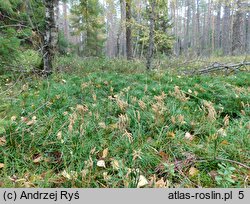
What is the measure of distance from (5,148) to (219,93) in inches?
146

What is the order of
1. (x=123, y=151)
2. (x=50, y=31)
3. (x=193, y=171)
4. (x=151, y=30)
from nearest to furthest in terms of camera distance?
(x=193, y=171) < (x=123, y=151) < (x=50, y=31) < (x=151, y=30)

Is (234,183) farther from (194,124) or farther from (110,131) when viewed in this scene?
(110,131)

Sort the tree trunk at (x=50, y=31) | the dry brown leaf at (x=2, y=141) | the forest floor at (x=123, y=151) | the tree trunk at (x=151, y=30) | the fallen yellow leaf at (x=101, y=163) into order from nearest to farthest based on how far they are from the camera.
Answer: the forest floor at (x=123, y=151) → the fallen yellow leaf at (x=101, y=163) → the dry brown leaf at (x=2, y=141) → the tree trunk at (x=50, y=31) → the tree trunk at (x=151, y=30)

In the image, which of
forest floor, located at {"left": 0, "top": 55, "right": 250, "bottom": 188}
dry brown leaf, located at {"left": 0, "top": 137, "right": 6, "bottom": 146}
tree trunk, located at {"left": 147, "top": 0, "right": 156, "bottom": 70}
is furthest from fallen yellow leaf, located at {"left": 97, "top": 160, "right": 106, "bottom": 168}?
tree trunk, located at {"left": 147, "top": 0, "right": 156, "bottom": 70}

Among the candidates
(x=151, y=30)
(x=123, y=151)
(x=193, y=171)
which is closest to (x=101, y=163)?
(x=123, y=151)

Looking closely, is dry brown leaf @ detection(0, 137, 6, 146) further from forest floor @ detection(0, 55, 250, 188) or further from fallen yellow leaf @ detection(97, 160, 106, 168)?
fallen yellow leaf @ detection(97, 160, 106, 168)

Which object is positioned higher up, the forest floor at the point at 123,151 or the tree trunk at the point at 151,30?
the tree trunk at the point at 151,30

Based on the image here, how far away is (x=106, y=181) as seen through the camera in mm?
1985

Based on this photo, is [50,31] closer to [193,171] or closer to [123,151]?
[123,151]

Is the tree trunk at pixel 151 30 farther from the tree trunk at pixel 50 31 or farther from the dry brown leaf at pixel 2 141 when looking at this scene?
the dry brown leaf at pixel 2 141

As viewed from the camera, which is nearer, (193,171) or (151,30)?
(193,171)

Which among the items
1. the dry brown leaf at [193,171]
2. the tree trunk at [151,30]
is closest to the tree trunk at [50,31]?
the tree trunk at [151,30]

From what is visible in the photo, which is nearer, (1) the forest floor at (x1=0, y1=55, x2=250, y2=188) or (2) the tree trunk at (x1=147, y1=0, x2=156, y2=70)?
(1) the forest floor at (x1=0, y1=55, x2=250, y2=188)
